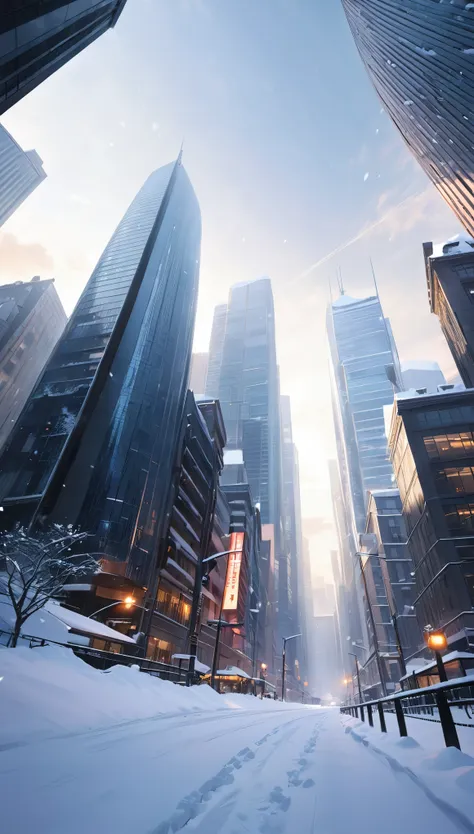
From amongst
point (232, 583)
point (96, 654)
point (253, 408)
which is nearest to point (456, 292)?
point (232, 583)

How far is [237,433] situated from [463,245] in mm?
115648

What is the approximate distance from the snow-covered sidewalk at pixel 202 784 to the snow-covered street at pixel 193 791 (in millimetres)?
13

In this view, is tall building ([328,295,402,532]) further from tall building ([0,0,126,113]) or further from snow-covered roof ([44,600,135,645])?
tall building ([0,0,126,113])

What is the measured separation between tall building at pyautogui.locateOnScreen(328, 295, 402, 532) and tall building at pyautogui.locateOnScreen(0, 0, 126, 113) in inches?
4313

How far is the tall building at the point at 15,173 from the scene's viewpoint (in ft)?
437

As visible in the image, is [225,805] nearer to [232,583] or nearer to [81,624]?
[81,624]

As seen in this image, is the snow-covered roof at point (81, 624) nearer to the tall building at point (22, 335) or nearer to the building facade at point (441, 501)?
the building facade at point (441, 501)

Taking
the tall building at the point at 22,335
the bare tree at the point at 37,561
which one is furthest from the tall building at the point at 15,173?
the bare tree at the point at 37,561

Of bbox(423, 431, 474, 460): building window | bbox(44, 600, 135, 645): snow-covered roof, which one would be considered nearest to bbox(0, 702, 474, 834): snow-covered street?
Result: bbox(44, 600, 135, 645): snow-covered roof

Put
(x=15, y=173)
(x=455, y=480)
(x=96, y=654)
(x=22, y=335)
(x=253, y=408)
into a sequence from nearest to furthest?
(x=96, y=654)
(x=455, y=480)
(x=22, y=335)
(x=15, y=173)
(x=253, y=408)

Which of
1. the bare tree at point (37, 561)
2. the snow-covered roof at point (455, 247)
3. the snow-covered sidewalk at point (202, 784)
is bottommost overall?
the snow-covered sidewalk at point (202, 784)

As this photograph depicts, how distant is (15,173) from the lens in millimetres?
140125

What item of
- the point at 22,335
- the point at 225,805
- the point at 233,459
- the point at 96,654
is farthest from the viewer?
the point at 233,459

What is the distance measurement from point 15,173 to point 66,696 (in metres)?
188
